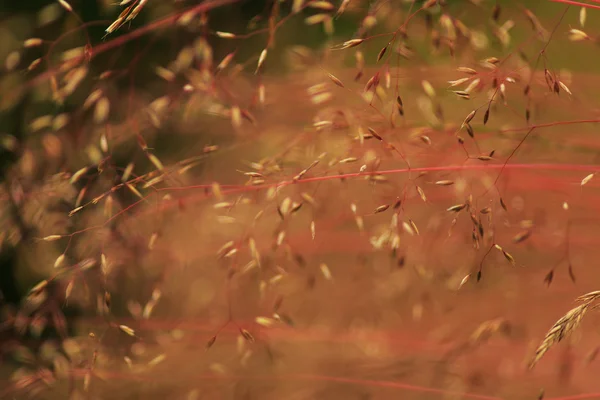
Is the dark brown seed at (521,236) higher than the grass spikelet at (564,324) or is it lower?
lower

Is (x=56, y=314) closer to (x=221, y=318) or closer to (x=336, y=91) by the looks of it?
(x=221, y=318)

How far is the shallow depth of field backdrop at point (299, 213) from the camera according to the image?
1294mm

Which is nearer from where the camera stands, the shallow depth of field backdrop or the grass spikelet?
the grass spikelet

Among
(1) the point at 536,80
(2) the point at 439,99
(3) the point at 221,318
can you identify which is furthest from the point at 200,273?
(1) the point at 536,80

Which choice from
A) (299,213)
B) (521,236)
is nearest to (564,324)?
(521,236)

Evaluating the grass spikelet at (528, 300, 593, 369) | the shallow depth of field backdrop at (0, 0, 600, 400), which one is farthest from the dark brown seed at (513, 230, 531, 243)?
the grass spikelet at (528, 300, 593, 369)

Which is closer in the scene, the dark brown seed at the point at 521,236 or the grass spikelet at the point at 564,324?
the grass spikelet at the point at 564,324

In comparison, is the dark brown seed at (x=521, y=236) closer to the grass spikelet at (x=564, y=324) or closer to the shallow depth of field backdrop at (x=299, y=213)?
the shallow depth of field backdrop at (x=299, y=213)

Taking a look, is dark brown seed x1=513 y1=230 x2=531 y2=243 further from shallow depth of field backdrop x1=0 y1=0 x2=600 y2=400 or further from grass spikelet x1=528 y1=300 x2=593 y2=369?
grass spikelet x1=528 y1=300 x2=593 y2=369

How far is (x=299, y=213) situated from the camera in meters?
1.44

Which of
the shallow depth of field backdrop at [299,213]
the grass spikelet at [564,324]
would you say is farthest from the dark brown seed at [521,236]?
the grass spikelet at [564,324]

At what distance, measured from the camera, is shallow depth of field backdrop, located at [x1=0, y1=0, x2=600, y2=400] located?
1294mm

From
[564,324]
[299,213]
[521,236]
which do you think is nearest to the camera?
[564,324]

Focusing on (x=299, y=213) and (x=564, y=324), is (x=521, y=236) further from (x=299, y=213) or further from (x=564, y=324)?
(x=299, y=213)
